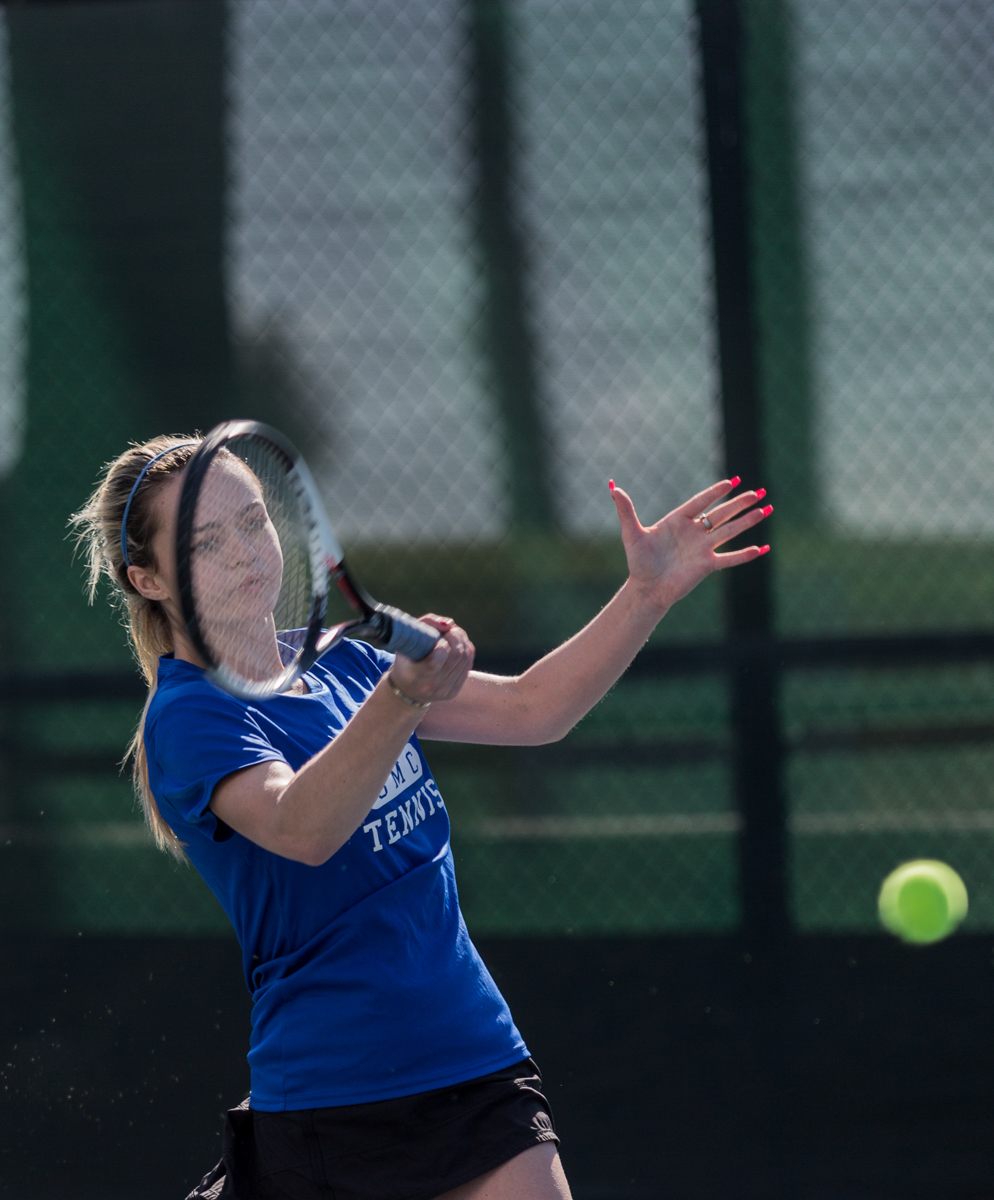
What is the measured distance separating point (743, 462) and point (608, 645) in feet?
3.75

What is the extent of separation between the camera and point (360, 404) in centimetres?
293

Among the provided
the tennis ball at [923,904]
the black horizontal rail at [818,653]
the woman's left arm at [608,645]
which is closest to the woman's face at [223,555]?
the woman's left arm at [608,645]

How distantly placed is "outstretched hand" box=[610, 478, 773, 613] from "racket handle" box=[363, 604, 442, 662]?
1.81 feet

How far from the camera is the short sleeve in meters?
1.41

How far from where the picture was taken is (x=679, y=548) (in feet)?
6.05

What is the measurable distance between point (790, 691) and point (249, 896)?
157 centimetres

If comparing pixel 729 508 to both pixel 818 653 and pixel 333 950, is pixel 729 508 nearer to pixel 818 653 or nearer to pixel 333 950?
pixel 333 950

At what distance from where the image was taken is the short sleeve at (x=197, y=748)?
141 cm

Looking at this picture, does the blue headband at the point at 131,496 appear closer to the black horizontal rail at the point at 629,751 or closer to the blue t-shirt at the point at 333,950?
the blue t-shirt at the point at 333,950

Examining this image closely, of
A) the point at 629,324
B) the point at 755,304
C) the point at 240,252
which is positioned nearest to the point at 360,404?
the point at 240,252

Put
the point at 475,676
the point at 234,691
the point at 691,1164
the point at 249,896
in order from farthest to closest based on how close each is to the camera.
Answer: the point at 691,1164 → the point at 475,676 → the point at 249,896 → the point at 234,691

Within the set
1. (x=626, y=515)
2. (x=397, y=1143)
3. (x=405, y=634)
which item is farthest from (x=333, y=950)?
(x=626, y=515)

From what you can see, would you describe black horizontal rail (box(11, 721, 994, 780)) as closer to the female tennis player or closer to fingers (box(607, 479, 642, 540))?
fingers (box(607, 479, 642, 540))

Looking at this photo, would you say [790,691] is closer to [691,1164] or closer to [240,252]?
[691,1164]
